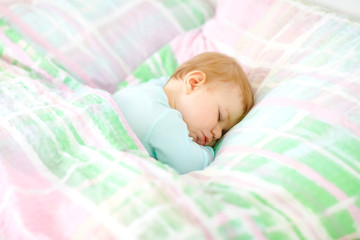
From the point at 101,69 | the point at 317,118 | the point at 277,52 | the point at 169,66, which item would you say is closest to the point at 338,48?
the point at 277,52

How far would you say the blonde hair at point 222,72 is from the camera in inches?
48.3

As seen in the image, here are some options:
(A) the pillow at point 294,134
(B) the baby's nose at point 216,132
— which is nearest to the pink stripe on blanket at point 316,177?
(A) the pillow at point 294,134

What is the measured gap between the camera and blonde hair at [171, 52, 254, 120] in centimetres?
123

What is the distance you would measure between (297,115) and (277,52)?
15.0 inches

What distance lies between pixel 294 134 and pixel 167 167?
11.8 inches

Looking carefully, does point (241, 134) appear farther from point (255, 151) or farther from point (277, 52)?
point (277, 52)

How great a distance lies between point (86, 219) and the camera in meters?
0.74

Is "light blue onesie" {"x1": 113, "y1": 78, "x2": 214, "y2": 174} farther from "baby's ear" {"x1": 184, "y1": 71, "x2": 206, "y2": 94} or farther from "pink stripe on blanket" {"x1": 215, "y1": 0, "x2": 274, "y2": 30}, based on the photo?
"pink stripe on blanket" {"x1": 215, "y1": 0, "x2": 274, "y2": 30}

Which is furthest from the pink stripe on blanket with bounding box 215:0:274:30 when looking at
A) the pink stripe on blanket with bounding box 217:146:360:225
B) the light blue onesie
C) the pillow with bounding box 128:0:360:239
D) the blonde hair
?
the pink stripe on blanket with bounding box 217:146:360:225

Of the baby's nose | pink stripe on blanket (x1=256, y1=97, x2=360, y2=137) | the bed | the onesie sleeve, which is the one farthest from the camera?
the baby's nose

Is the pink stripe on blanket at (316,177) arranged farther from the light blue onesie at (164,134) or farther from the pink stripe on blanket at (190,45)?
the pink stripe on blanket at (190,45)

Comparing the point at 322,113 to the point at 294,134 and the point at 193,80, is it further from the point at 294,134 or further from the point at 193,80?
the point at 193,80

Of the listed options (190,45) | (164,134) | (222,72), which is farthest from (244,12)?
(164,134)

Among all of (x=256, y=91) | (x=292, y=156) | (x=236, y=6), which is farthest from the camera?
(x=236, y=6)
